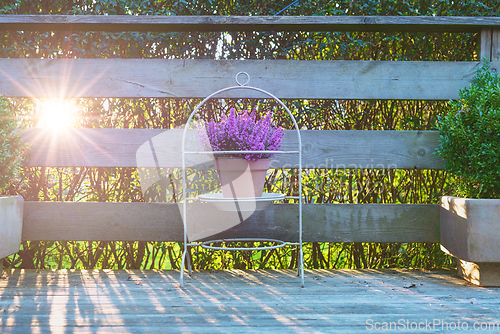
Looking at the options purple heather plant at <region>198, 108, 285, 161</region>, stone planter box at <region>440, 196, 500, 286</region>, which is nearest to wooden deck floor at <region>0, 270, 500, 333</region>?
stone planter box at <region>440, 196, 500, 286</region>

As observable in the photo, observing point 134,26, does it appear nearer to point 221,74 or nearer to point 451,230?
point 221,74

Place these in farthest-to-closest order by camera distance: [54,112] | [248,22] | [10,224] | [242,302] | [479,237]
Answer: [54,112]
[248,22]
[10,224]
[479,237]
[242,302]

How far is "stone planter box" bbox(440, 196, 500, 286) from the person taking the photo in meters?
1.52

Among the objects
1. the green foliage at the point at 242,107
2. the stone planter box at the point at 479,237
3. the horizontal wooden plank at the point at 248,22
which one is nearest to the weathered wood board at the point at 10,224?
the green foliage at the point at 242,107

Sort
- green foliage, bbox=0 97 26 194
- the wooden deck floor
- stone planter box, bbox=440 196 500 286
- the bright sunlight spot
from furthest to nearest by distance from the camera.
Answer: the bright sunlight spot
green foliage, bbox=0 97 26 194
stone planter box, bbox=440 196 500 286
the wooden deck floor

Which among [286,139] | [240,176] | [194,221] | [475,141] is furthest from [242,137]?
[475,141]

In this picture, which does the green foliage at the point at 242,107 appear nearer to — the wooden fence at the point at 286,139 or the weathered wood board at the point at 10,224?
the wooden fence at the point at 286,139

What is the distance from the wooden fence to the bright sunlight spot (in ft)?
0.54

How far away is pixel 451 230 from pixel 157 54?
1816 mm

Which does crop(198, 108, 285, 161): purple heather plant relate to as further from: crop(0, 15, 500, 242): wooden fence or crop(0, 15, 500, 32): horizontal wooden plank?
crop(0, 15, 500, 32): horizontal wooden plank

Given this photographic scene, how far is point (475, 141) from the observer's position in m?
1.58

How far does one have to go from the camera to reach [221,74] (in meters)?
1.93

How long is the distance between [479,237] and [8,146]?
212 centimetres

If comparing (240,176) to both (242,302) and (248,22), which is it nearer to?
(242,302)
